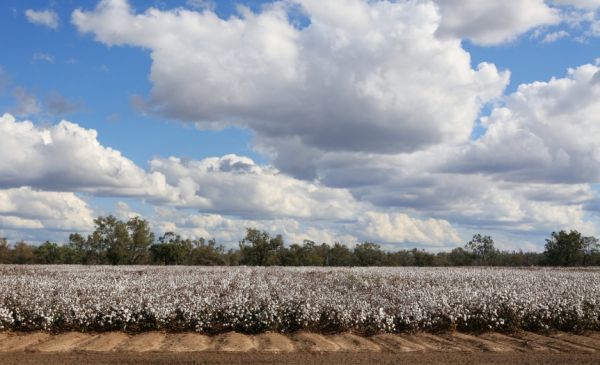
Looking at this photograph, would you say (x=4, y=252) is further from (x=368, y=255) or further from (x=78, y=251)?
(x=368, y=255)

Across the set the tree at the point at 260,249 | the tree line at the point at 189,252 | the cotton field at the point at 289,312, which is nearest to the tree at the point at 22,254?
the tree line at the point at 189,252

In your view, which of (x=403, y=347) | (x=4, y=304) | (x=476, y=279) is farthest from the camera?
(x=476, y=279)

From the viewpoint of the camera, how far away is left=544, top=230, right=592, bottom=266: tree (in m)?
92.7

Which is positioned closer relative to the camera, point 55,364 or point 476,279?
point 55,364

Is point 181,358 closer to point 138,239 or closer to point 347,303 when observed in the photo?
point 347,303

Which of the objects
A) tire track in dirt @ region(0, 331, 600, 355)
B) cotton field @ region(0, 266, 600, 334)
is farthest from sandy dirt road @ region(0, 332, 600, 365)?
cotton field @ region(0, 266, 600, 334)

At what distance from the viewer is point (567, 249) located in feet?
304

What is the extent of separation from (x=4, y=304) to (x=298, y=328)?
34.5 feet

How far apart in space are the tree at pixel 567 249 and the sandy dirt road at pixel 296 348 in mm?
82312

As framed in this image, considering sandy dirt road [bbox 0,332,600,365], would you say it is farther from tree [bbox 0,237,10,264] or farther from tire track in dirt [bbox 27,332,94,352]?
tree [bbox 0,237,10,264]

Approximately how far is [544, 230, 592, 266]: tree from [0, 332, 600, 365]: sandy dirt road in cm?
8231

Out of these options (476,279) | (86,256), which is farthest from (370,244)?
(476,279)

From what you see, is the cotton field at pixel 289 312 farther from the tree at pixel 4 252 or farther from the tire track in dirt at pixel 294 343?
the tree at pixel 4 252

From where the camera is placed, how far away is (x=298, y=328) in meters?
18.2
